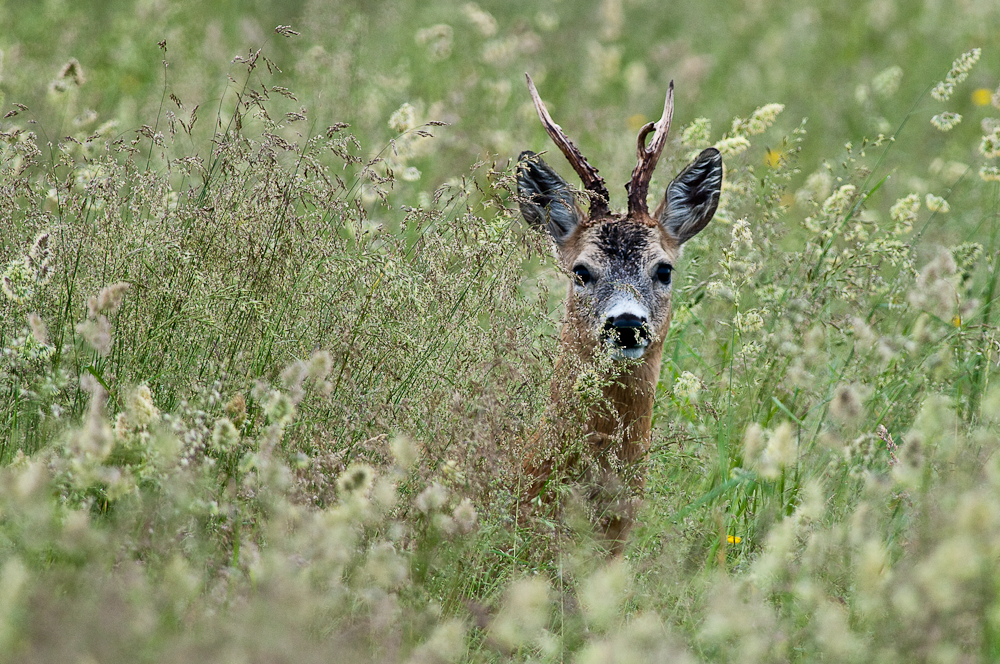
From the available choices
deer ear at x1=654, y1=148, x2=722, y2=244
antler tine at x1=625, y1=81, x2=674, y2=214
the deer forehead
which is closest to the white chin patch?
the deer forehead

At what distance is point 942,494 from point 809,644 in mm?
471

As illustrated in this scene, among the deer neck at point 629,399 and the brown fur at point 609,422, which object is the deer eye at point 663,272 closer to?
the brown fur at point 609,422

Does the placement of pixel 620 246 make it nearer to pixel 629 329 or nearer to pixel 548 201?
pixel 548 201

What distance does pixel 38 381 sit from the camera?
10.5 ft

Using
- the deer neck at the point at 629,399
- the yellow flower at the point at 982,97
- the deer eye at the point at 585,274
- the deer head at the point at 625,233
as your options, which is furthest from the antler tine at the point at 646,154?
the yellow flower at the point at 982,97

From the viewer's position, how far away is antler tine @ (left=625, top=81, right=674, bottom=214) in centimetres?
480

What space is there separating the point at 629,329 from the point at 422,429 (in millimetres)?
1299

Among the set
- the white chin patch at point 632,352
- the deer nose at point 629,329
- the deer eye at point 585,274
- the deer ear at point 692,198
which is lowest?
the white chin patch at point 632,352

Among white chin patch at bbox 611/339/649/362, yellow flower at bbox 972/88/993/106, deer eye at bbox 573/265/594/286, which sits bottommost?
white chin patch at bbox 611/339/649/362

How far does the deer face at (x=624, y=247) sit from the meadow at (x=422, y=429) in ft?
0.62

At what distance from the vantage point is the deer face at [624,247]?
434 centimetres

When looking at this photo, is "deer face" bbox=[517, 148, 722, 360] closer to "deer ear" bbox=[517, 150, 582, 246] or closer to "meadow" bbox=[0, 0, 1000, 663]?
"deer ear" bbox=[517, 150, 582, 246]

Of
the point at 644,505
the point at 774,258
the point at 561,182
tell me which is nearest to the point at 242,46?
the point at 561,182

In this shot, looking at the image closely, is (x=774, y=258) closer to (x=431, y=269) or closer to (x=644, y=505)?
(x=644, y=505)
